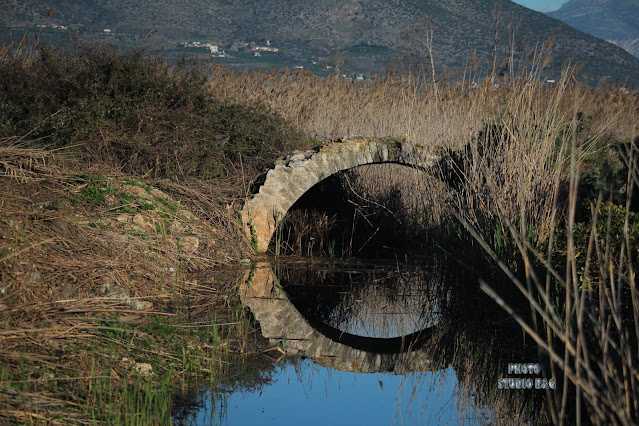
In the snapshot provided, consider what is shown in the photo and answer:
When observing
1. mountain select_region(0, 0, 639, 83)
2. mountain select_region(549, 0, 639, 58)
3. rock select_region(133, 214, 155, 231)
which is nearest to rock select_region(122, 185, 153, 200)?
rock select_region(133, 214, 155, 231)

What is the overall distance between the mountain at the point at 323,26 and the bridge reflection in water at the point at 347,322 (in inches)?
2190

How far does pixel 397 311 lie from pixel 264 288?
4.24ft

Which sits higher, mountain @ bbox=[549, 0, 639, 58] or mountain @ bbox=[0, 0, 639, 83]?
mountain @ bbox=[549, 0, 639, 58]

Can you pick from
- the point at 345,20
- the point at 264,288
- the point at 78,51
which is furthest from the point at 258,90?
the point at 345,20

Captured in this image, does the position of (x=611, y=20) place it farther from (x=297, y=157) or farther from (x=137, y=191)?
(x=137, y=191)

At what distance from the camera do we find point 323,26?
81.1 metres

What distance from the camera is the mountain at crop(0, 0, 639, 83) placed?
2562 inches

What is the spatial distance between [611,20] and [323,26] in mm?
116155

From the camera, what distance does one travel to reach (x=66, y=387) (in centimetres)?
386

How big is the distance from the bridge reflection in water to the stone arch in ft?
1.86

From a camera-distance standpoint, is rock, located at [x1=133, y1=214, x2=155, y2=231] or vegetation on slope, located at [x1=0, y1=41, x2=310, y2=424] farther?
rock, located at [x1=133, y1=214, x2=155, y2=231]

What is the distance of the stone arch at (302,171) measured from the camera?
8.05m

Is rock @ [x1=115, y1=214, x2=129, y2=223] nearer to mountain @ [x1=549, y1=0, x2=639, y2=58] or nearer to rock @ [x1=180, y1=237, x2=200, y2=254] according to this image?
rock @ [x1=180, y1=237, x2=200, y2=254]

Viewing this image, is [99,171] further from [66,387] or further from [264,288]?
[66,387]
